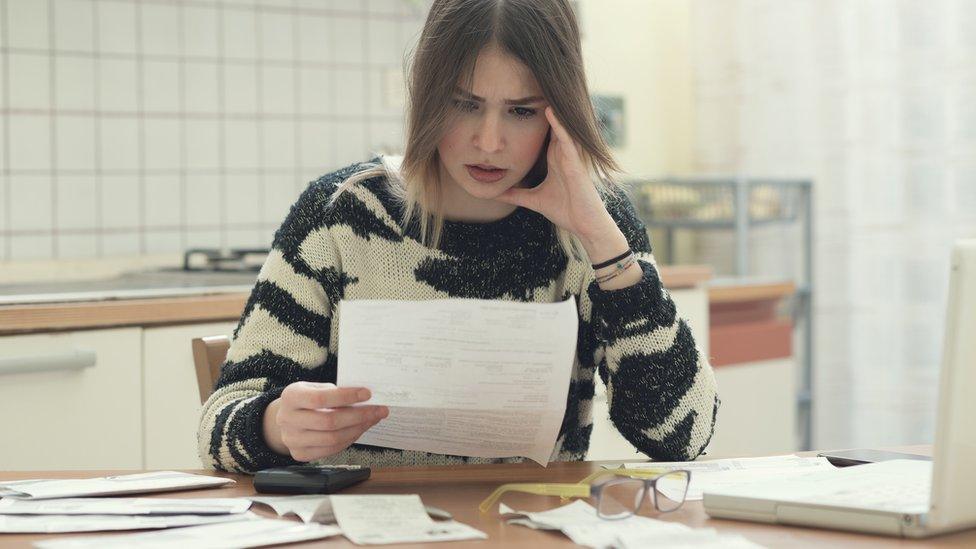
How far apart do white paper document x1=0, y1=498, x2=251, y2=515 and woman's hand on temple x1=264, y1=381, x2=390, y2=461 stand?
0.31 feet

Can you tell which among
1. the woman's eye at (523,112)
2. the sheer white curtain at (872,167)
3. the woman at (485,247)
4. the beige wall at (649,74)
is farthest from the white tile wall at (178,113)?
the woman's eye at (523,112)

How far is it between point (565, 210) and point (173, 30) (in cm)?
150

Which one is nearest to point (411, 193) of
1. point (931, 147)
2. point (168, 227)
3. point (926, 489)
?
point (926, 489)

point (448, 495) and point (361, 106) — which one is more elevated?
point (361, 106)

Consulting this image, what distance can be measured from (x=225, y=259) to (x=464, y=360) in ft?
4.94

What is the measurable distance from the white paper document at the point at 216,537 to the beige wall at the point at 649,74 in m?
2.55

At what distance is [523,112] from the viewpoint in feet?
4.32

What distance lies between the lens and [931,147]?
2852 millimetres

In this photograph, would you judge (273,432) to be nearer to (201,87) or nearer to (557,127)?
(557,127)

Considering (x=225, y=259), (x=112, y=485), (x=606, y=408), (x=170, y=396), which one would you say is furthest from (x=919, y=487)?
(x=225, y=259)

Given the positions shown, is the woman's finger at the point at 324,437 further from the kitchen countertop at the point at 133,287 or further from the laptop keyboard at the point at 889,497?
the kitchen countertop at the point at 133,287

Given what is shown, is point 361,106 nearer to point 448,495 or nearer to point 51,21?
point 51,21

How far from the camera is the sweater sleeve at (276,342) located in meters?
1.23

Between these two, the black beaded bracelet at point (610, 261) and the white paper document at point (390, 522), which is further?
the black beaded bracelet at point (610, 261)
